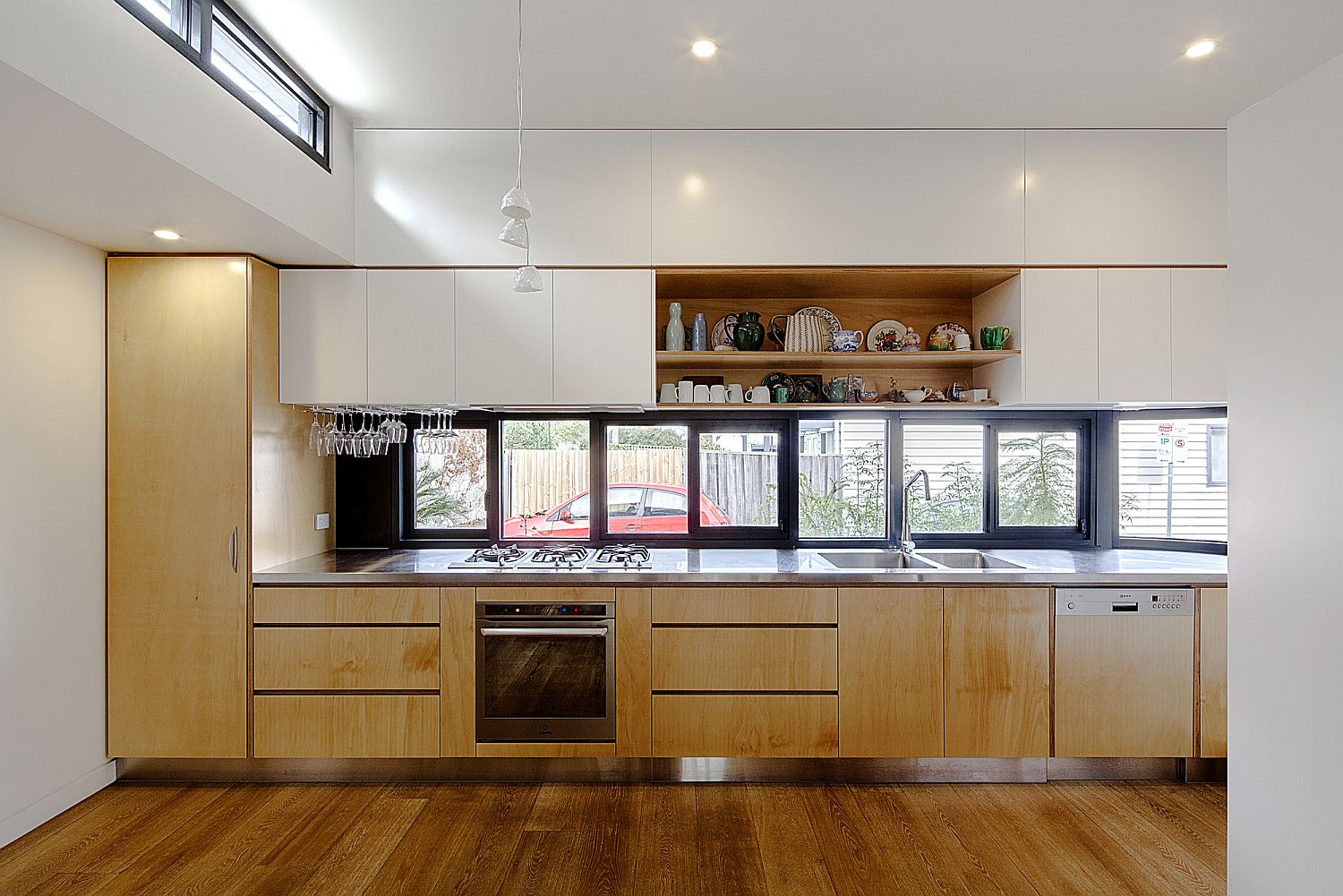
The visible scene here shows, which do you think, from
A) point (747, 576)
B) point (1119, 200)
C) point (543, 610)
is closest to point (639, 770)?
point (543, 610)

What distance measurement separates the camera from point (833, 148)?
3.15m

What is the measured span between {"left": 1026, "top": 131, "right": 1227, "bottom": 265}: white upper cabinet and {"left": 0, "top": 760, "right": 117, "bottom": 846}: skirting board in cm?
423

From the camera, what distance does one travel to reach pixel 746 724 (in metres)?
2.99

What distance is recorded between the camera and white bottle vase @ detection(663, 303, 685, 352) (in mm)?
3334

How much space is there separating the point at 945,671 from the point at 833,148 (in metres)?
2.17

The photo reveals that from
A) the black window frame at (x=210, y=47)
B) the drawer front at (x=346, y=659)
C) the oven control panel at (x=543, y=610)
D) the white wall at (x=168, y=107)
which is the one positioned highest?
the black window frame at (x=210, y=47)

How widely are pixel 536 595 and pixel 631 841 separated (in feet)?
3.12

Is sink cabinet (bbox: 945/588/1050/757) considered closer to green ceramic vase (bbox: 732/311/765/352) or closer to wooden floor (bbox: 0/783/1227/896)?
wooden floor (bbox: 0/783/1227/896)

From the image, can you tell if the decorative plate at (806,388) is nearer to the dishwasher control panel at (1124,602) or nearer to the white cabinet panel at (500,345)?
the white cabinet panel at (500,345)

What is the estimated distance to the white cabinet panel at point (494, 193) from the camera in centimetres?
316

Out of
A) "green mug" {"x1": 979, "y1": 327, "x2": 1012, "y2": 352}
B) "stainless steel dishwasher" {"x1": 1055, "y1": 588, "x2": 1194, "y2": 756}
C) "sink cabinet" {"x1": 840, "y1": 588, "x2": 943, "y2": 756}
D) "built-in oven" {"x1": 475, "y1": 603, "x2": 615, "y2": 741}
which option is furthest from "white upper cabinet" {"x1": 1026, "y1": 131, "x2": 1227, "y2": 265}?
"built-in oven" {"x1": 475, "y1": 603, "x2": 615, "y2": 741}

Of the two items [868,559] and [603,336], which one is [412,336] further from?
[868,559]

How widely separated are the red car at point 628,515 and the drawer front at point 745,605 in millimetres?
718

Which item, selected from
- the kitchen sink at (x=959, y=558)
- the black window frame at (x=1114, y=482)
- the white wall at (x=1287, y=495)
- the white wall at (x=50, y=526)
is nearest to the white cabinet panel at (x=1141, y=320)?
the black window frame at (x=1114, y=482)
